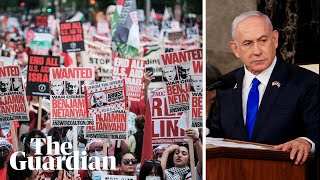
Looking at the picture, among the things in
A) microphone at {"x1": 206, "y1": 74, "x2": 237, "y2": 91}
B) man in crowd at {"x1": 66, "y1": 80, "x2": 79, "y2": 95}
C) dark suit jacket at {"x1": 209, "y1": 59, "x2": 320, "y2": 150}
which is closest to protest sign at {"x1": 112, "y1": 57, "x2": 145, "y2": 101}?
man in crowd at {"x1": 66, "y1": 80, "x2": 79, "y2": 95}

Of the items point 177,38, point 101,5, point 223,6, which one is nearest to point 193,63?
point 177,38

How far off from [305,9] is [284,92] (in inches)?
26.1

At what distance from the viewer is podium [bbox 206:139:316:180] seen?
4.38m

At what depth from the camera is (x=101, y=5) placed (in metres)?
4.87

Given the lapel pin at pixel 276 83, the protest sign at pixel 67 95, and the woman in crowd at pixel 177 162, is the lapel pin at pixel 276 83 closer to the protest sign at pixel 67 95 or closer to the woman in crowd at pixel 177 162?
the woman in crowd at pixel 177 162

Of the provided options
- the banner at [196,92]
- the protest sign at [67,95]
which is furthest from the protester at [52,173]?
the banner at [196,92]

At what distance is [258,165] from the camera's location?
4395 mm

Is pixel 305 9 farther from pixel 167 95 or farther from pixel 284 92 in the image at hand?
pixel 167 95

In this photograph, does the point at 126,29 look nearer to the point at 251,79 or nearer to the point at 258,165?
A: the point at 251,79

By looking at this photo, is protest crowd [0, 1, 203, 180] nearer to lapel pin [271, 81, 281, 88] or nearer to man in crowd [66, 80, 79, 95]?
man in crowd [66, 80, 79, 95]

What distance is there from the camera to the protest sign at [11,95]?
4.82 metres

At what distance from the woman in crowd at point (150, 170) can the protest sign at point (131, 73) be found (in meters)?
0.51

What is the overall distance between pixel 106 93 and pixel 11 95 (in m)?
0.72

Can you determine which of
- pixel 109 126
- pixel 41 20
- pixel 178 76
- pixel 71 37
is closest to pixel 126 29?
pixel 71 37
